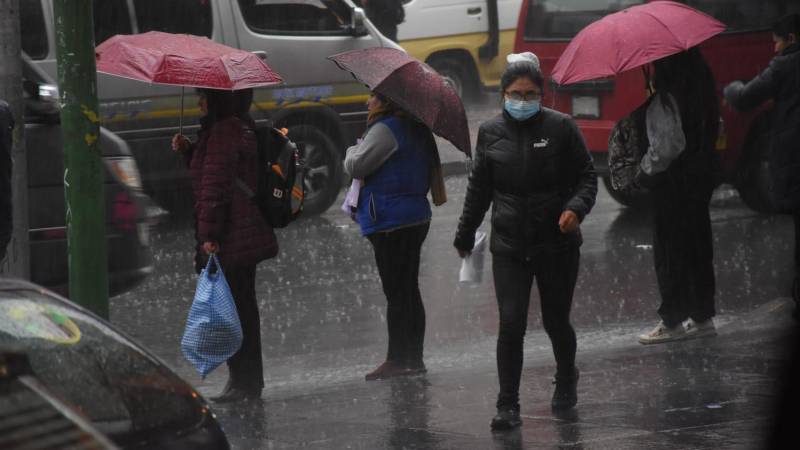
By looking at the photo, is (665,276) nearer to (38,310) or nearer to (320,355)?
(320,355)

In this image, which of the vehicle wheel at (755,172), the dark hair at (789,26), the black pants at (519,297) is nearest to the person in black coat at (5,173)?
the black pants at (519,297)

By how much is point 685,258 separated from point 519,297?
2337 mm

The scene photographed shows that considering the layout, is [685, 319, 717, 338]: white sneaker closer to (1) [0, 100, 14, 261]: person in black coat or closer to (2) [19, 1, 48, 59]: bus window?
(1) [0, 100, 14, 261]: person in black coat

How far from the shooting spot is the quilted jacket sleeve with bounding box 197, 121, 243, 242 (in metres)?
7.33

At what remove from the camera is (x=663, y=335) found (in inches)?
Answer: 345

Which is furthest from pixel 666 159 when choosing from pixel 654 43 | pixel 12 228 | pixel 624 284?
pixel 12 228

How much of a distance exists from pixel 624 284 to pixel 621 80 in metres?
2.56

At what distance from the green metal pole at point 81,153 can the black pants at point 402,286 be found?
1.89 meters

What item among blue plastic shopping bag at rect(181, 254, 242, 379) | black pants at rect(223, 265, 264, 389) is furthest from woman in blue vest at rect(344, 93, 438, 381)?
blue plastic shopping bag at rect(181, 254, 242, 379)

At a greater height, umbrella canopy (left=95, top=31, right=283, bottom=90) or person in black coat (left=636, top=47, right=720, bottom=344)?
umbrella canopy (left=95, top=31, right=283, bottom=90)

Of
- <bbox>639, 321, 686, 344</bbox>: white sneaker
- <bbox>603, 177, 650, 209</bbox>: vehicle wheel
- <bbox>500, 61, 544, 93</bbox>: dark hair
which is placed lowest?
<bbox>603, 177, 650, 209</bbox>: vehicle wheel

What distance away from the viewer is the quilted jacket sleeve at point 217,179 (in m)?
7.33

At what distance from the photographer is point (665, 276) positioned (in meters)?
8.86

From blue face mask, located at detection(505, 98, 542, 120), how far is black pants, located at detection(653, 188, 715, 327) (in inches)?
87.4
